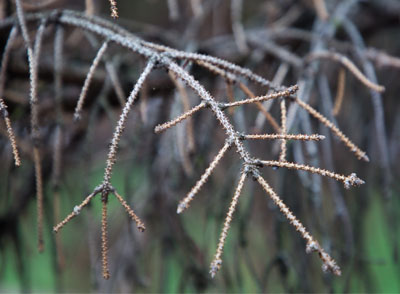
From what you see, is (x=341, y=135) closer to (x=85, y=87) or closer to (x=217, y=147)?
(x=85, y=87)

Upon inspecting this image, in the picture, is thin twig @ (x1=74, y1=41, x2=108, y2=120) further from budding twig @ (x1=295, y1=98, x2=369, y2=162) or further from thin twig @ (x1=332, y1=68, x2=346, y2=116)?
thin twig @ (x1=332, y1=68, x2=346, y2=116)

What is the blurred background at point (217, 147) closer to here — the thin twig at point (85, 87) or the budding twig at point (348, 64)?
the budding twig at point (348, 64)

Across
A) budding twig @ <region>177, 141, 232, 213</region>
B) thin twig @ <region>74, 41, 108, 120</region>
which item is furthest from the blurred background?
budding twig @ <region>177, 141, 232, 213</region>

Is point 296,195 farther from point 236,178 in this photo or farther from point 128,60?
point 128,60

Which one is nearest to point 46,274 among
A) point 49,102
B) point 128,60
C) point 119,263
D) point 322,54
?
point 119,263

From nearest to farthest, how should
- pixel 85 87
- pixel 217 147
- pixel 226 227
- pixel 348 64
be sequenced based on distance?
pixel 226 227, pixel 85 87, pixel 348 64, pixel 217 147

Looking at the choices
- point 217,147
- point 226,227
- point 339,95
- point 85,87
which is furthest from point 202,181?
point 217,147

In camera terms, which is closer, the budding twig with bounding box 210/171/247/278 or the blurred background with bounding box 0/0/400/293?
the budding twig with bounding box 210/171/247/278

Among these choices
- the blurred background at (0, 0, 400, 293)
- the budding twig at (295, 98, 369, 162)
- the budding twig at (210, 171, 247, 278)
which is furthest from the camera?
the blurred background at (0, 0, 400, 293)

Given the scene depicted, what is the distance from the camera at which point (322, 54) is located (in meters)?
0.96

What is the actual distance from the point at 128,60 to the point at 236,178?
1.46 ft

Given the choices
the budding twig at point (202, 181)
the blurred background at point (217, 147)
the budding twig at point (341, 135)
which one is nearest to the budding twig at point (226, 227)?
the budding twig at point (202, 181)

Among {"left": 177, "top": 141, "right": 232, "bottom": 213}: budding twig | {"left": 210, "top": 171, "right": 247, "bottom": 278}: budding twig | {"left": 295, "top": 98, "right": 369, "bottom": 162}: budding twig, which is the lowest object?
{"left": 210, "top": 171, "right": 247, "bottom": 278}: budding twig

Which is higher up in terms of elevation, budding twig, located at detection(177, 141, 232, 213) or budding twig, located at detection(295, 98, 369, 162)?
budding twig, located at detection(295, 98, 369, 162)
